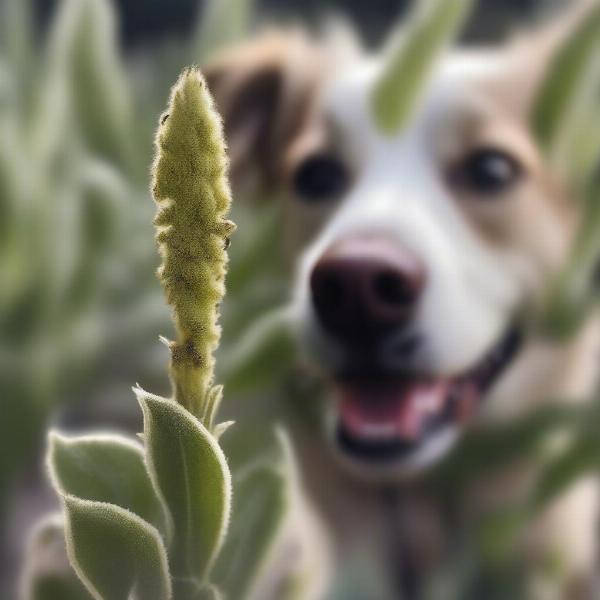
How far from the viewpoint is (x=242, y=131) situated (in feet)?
1.76

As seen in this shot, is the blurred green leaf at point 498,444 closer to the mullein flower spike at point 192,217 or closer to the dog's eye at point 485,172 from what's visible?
the dog's eye at point 485,172

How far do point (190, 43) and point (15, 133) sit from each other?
5.8 inches

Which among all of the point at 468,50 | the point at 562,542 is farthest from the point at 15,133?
the point at 562,542

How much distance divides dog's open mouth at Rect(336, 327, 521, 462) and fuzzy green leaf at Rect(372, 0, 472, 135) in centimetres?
14

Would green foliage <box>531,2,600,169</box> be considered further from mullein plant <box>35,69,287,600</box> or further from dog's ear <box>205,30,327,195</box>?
mullein plant <box>35,69,287,600</box>

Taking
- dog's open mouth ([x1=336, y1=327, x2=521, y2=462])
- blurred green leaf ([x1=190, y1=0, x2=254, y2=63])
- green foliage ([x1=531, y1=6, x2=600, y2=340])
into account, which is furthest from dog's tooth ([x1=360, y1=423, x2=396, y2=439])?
blurred green leaf ([x1=190, y1=0, x2=254, y2=63])

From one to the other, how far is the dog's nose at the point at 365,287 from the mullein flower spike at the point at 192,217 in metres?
0.22

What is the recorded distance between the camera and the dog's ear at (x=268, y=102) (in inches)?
20.2

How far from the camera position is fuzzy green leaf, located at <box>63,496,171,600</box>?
0.12m

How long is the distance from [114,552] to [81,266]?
298 millimetres

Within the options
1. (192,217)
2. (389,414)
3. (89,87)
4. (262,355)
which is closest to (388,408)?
(389,414)

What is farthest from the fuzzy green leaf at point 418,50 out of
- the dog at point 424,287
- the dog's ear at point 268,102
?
the dog's ear at point 268,102

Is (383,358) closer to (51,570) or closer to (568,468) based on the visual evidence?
(568,468)

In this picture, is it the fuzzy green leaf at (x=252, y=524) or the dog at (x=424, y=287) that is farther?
the dog at (x=424, y=287)
